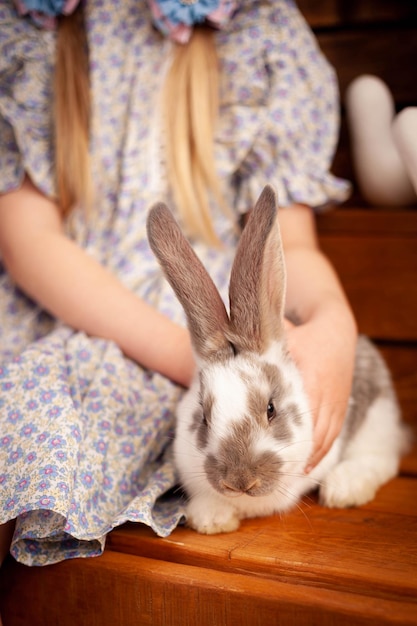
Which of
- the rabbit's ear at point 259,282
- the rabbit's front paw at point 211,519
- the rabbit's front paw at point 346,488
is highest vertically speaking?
the rabbit's ear at point 259,282

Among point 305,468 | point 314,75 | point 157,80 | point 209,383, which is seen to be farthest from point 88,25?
point 305,468

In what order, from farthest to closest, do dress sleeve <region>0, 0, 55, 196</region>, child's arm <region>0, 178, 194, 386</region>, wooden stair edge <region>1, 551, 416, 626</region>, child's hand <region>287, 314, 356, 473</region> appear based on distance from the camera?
dress sleeve <region>0, 0, 55, 196</region> → child's arm <region>0, 178, 194, 386</region> → child's hand <region>287, 314, 356, 473</region> → wooden stair edge <region>1, 551, 416, 626</region>

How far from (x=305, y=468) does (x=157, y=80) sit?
2.45 ft

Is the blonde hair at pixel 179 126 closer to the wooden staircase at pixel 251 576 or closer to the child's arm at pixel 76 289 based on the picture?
the child's arm at pixel 76 289

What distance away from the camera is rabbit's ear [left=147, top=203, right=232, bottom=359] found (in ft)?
2.91

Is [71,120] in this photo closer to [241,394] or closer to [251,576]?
[241,394]

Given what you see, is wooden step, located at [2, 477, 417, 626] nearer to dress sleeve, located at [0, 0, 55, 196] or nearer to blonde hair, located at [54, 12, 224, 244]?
blonde hair, located at [54, 12, 224, 244]

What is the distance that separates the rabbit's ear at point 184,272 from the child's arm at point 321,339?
161mm

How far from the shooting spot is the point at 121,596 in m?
0.88

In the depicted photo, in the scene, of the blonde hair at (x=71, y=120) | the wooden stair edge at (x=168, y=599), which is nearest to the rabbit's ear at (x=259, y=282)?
the wooden stair edge at (x=168, y=599)

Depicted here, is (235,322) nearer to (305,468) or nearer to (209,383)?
(209,383)

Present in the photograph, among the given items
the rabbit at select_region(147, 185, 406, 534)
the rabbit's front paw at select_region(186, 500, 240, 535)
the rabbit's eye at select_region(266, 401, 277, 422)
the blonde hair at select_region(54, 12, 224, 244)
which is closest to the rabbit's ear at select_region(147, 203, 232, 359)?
the rabbit at select_region(147, 185, 406, 534)

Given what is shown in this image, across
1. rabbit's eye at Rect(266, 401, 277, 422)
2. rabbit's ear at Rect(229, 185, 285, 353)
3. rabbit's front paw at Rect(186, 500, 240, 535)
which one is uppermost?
rabbit's ear at Rect(229, 185, 285, 353)

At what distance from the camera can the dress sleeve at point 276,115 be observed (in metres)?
1.26
